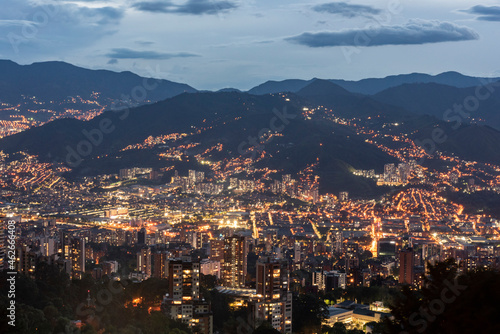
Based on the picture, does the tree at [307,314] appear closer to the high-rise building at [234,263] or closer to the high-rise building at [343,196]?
the high-rise building at [234,263]

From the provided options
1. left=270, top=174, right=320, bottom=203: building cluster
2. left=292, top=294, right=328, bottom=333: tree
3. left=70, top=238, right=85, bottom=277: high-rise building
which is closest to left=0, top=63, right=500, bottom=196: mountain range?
left=270, top=174, right=320, bottom=203: building cluster

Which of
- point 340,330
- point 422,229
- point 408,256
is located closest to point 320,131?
point 422,229

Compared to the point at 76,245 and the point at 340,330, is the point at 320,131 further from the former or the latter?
the point at 340,330
